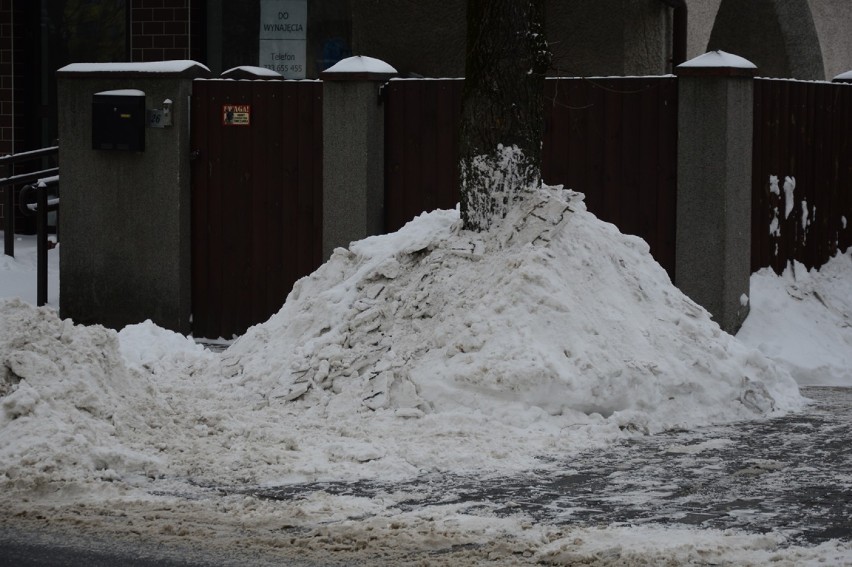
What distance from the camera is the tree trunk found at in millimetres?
8914

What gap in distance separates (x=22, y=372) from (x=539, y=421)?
2.72 metres

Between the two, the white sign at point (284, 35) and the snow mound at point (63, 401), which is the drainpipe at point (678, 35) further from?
the snow mound at point (63, 401)

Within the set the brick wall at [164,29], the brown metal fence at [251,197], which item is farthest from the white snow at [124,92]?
the brick wall at [164,29]

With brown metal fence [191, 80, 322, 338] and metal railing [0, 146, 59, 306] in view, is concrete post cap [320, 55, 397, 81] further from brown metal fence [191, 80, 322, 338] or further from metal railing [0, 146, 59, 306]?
metal railing [0, 146, 59, 306]

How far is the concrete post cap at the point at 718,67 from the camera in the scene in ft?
33.1

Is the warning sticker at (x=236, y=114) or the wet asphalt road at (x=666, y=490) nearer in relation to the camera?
the wet asphalt road at (x=666, y=490)

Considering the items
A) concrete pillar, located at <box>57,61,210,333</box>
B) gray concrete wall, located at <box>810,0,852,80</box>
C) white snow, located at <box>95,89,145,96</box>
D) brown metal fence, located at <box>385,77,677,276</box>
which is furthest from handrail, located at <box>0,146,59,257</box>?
gray concrete wall, located at <box>810,0,852,80</box>

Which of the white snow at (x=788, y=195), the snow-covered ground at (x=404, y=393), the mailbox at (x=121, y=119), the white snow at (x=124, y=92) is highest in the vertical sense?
the white snow at (x=124, y=92)

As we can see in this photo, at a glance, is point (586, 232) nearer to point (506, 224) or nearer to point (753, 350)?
point (506, 224)

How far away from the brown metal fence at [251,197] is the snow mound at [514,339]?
7.61 feet

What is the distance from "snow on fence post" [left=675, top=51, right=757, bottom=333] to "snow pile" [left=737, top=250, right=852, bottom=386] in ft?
1.33

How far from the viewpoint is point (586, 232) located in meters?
8.72

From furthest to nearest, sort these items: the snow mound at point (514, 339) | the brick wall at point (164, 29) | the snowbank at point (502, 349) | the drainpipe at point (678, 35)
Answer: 1. the brick wall at point (164, 29)
2. the drainpipe at point (678, 35)
3. the snow mound at point (514, 339)
4. the snowbank at point (502, 349)

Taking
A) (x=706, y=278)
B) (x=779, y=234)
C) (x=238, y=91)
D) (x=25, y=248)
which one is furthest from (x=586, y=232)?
(x=25, y=248)
